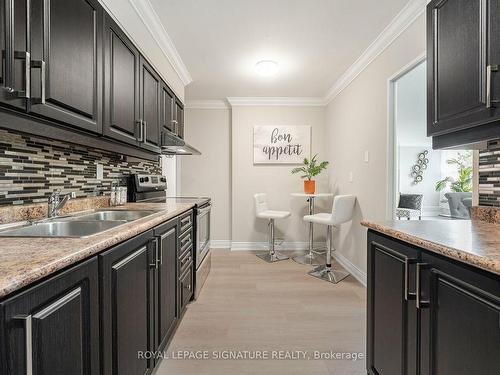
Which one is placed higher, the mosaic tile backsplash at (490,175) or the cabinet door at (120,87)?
the cabinet door at (120,87)

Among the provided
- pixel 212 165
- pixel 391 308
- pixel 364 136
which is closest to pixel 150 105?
pixel 391 308

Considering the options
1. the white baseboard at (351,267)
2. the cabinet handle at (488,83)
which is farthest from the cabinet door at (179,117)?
the cabinet handle at (488,83)

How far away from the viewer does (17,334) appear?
619 mm

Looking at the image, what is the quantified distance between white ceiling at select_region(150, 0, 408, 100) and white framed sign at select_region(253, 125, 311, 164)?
2.88 feet

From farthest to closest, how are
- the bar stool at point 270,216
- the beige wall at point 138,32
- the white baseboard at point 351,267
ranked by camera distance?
the bar stool at point 270,216
the white baseboard at point 351,267
the beige wall at point 138,32

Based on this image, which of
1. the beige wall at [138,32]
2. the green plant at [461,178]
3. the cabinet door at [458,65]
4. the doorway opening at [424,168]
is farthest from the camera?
the green plant at [461,178]

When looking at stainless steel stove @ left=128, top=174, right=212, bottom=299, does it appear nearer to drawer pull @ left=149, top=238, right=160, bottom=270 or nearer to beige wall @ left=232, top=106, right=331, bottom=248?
drawer pull @ left=149, top=238, right=160, bottom=270

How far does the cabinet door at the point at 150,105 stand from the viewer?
2.15 m

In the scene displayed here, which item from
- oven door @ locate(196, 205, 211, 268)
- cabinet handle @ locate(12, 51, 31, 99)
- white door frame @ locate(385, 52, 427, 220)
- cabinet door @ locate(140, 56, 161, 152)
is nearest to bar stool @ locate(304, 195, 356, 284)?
white door frame @ locate(385, 52, 427, 220)

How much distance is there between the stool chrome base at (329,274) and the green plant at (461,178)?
5.63m

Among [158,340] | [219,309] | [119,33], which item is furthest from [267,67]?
[158,340]

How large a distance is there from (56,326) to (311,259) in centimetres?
351

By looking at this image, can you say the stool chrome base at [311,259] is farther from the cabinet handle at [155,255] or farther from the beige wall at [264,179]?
the cabinet handle at [155,255]

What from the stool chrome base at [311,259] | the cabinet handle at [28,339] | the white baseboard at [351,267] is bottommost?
the stool chrome base at [311,259]
